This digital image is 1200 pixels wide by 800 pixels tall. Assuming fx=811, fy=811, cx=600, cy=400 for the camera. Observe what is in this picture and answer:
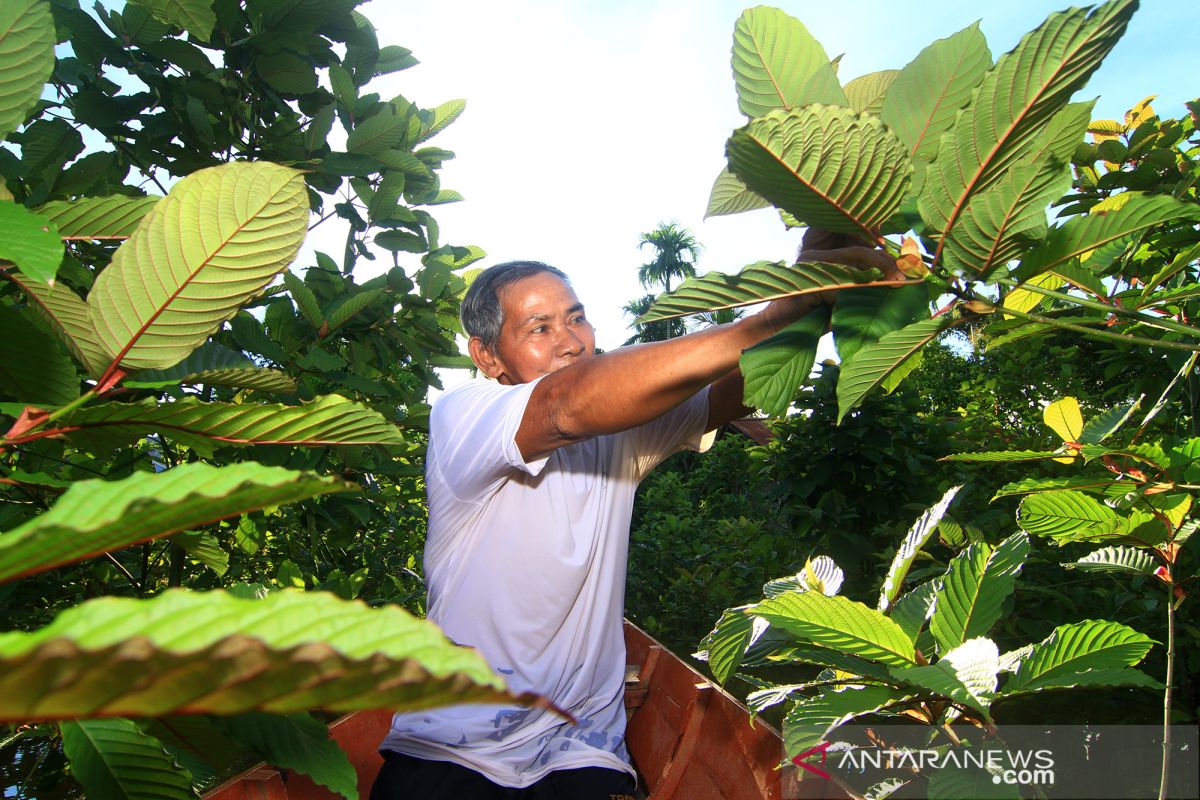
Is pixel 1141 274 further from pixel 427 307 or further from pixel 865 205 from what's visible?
pixel 427 307

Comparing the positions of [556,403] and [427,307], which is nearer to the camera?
[556,403]

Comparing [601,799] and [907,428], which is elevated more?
[907,428]

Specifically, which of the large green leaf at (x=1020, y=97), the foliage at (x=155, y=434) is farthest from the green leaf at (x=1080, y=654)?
the foliage at (x=155, y=434)

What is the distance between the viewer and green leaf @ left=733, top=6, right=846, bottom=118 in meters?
0.78

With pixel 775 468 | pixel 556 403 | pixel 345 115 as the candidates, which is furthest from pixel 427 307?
pixel 775 468

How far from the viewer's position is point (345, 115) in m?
2.46

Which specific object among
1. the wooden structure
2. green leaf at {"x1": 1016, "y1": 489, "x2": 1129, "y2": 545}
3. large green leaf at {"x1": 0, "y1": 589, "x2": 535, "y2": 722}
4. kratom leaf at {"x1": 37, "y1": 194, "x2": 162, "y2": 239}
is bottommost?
the wooden structure

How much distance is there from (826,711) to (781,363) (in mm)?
438

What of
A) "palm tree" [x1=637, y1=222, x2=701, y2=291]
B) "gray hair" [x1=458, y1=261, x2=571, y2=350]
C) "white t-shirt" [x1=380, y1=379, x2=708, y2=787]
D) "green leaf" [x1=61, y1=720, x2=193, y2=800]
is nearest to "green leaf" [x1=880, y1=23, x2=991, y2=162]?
"green leaf" [x1=61, y1=720, x2=193, y2=800]

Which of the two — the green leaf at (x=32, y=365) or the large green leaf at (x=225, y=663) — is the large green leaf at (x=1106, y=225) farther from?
the green leaf at (x=32, y=365)

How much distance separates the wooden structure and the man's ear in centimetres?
110

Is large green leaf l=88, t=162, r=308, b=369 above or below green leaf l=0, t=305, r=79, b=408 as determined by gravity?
above

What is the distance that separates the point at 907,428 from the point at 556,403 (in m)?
3.50

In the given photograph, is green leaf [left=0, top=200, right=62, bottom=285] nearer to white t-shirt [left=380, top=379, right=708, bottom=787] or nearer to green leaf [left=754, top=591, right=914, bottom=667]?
green leaf [left=754, top=591, right=914, bottom=667]
